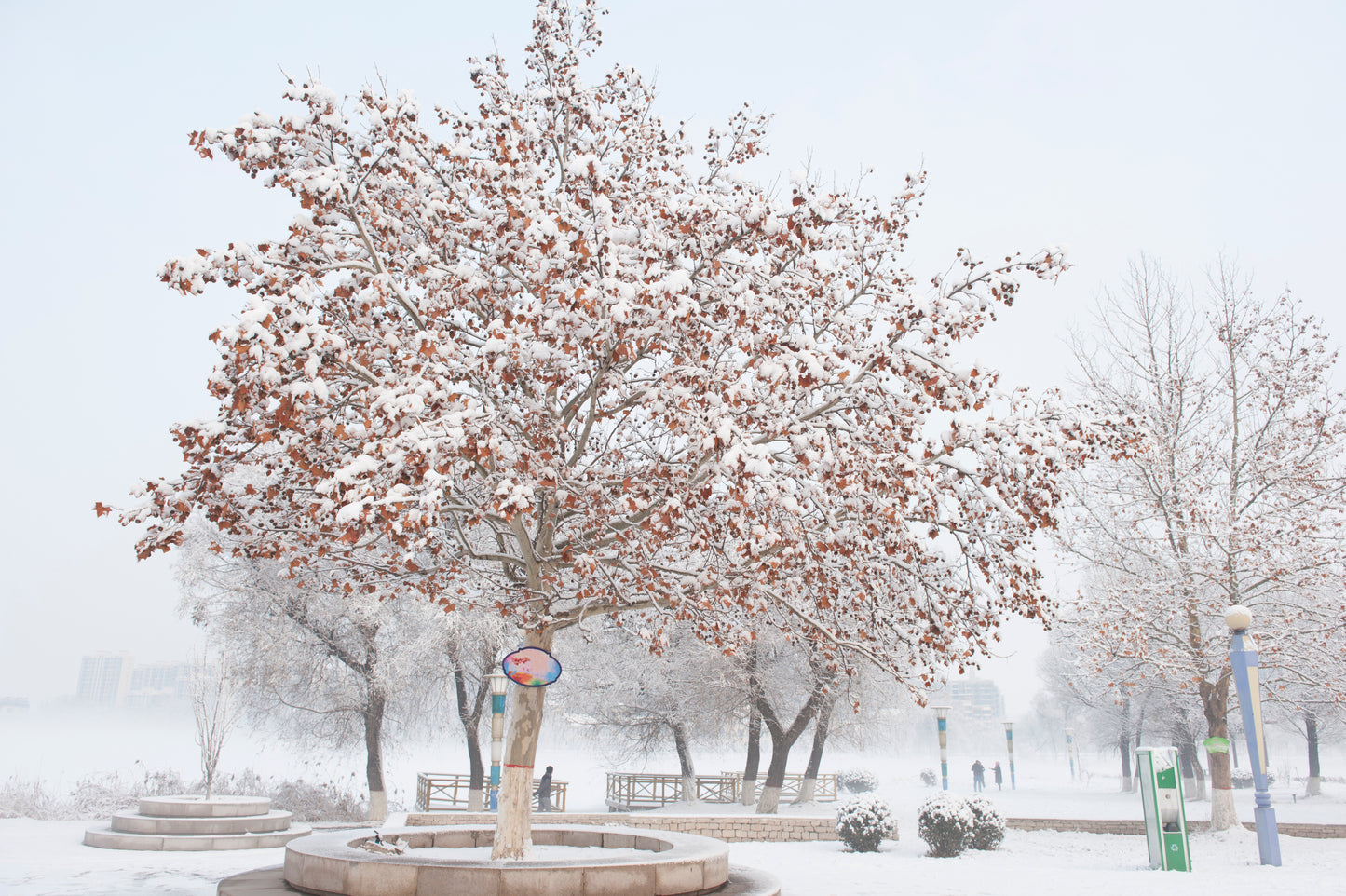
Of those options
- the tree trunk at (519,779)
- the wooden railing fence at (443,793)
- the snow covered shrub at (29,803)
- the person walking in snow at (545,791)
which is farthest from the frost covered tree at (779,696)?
the snow covered shrub at (29,803)

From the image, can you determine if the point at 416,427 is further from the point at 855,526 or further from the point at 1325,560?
the point at 1325,560

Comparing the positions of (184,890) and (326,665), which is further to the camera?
(326,665)

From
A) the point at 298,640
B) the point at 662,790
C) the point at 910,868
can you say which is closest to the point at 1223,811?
the point at 910,868

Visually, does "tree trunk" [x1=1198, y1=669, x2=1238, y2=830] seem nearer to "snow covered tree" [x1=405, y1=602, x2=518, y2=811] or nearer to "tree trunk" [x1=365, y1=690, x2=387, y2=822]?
"snow covered tree" [x1=405, y1=602, x2=518, y2=811]

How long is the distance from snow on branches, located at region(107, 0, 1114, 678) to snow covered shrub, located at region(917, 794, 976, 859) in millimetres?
8122

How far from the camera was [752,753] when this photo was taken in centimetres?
2566

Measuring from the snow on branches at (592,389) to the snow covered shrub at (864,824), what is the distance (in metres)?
8.36

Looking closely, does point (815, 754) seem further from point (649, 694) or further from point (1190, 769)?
point (1190, 769)

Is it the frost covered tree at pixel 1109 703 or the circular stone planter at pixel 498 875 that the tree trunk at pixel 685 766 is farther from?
the circular stone planter at pixel 498 875

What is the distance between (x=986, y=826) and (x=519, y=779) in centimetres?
1163

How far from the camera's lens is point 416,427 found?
590 cm

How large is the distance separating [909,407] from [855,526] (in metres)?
1.29

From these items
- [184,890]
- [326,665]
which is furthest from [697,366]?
[326,665]

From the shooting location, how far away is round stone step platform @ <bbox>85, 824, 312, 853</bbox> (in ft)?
46.8
